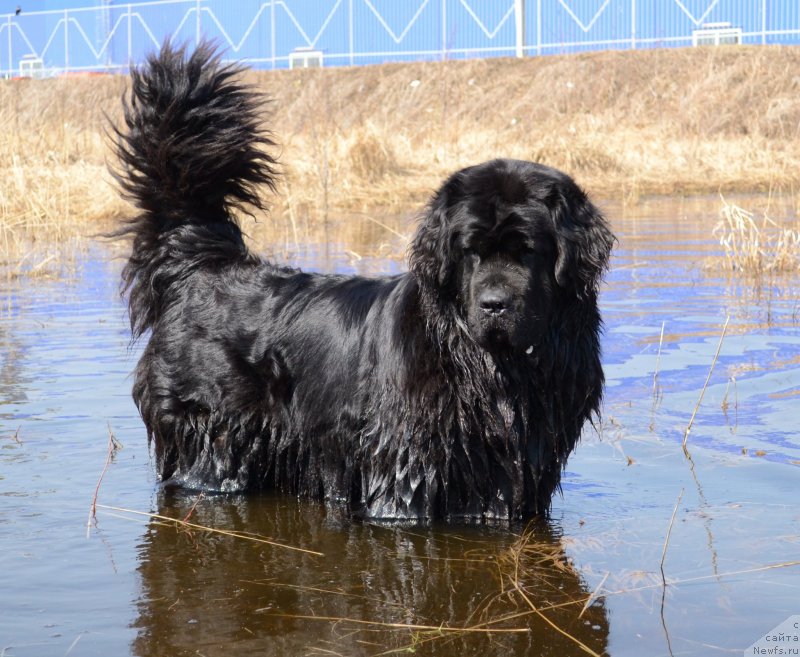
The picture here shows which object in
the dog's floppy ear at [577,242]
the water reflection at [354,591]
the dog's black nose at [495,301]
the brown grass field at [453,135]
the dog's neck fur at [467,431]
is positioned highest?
the brown grass field at [453,135]

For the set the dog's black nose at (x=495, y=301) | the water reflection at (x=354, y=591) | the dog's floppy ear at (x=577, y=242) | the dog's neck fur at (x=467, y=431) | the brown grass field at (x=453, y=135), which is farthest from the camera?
the brown grass field at (x=453, y=135)

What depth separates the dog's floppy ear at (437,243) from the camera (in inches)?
157

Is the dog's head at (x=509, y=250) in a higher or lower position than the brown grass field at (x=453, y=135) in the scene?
lower

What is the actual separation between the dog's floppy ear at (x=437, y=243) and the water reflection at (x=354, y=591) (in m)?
1.00

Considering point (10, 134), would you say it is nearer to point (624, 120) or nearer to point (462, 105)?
point (624, 120)

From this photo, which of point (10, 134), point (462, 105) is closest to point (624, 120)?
point (462, 105)

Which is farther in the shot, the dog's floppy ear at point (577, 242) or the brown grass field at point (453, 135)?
the brown grass field at point (453, 135)

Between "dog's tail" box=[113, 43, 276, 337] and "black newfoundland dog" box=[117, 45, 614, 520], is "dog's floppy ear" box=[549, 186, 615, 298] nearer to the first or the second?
"black newfoundland dog" box=[117, 45, 614, 520]

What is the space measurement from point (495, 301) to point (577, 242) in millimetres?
448

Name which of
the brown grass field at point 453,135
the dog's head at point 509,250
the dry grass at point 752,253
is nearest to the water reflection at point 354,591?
the dog's head at point 509,250

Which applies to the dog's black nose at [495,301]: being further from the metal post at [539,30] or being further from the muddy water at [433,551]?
the metal post at [539,30]

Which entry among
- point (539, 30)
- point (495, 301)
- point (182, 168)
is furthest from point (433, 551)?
point (539, 30)

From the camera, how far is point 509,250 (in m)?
3.91

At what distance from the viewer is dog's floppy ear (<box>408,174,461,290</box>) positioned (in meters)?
3.98
